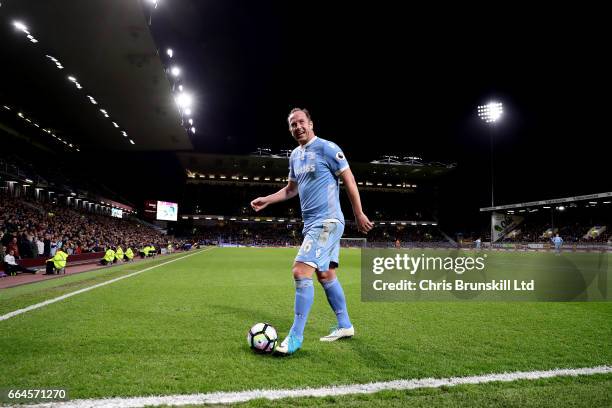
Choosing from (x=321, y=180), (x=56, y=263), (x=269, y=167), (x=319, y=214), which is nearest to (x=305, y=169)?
(x=321, y=180)

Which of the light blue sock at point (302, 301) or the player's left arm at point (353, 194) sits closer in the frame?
the light blue sock at point (302, 301)

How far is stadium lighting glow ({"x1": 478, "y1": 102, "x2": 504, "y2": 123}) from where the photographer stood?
127ft

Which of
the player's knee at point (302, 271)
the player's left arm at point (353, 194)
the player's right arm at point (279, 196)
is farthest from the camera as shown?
the player's right arm at point (279, 196)

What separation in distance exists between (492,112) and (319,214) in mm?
41584

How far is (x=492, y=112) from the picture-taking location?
128 ft

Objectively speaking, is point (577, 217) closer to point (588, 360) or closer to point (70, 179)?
point (588, 360)

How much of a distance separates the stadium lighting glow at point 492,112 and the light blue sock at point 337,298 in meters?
41.0

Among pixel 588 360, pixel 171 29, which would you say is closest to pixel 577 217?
pixel 171 29

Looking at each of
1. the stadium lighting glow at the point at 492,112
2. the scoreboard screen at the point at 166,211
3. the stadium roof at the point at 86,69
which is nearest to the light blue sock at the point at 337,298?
the stadium roof at the point at 86,69

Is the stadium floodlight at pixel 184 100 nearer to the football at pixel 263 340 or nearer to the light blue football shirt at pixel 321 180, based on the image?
the light blue football shirt at pixel 321 180

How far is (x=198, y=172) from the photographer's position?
221 feet

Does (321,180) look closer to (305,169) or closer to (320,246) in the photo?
(305,169)

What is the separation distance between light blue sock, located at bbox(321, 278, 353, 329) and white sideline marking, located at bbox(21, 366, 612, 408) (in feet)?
4.14

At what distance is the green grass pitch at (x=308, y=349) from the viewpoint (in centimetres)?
253
